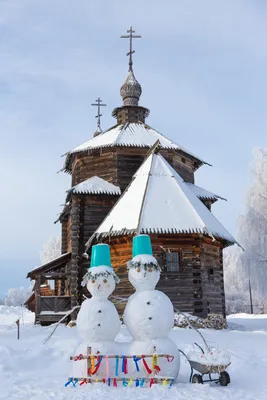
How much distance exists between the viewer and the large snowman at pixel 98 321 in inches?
299

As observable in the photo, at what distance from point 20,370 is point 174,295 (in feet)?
26.8

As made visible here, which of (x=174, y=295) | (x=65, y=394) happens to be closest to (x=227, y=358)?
(x=65, y=394)

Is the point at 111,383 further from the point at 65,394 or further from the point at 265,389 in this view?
the point at 265,389

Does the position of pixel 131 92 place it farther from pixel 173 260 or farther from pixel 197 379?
pixel 197 379

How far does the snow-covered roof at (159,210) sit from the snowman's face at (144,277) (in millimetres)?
7663

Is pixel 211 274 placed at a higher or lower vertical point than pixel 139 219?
lower

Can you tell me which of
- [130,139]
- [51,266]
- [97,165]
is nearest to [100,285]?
[51,266]

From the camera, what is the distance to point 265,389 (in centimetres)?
741

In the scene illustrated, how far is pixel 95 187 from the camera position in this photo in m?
21.0

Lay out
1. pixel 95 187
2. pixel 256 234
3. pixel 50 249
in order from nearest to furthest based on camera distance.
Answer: pixel 95 187
pixel 256 234
pixel 50 249

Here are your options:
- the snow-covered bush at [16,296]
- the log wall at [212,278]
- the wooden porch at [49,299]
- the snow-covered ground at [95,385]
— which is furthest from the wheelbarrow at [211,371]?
the snow-covered bush at [16,296]

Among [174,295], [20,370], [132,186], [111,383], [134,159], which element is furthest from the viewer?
[134,159]

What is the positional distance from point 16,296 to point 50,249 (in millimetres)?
17910

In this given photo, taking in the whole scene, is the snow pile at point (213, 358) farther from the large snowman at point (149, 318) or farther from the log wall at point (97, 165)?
the log wall at point (97, 165)
